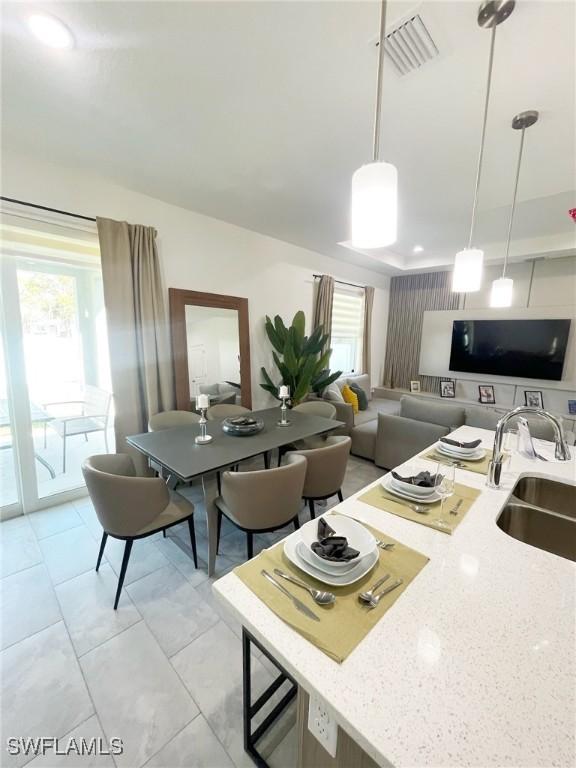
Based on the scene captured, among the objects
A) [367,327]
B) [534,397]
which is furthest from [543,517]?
[367,327]

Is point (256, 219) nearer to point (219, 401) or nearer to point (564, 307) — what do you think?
point (219, 401)

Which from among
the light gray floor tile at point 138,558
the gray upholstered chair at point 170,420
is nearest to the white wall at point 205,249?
the gray upholstered chair at point 170,420

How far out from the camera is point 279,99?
5.16 ft

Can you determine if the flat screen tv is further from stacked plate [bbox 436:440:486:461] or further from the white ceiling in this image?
stacked plate [bbox 436:440:486:461]

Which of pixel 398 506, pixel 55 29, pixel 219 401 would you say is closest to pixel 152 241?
pixel 55 29

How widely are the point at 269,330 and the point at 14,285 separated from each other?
2.34m

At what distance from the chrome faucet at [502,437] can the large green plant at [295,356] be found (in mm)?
2456

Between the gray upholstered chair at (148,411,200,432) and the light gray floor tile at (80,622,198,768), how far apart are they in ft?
4.65

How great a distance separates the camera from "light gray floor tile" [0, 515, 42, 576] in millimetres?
1941

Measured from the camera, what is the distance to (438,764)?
18.0 inches

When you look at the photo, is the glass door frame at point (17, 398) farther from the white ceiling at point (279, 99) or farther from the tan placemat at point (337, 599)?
the tan placemat at point (337, 599)

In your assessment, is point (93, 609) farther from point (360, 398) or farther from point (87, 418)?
point (360, 398)

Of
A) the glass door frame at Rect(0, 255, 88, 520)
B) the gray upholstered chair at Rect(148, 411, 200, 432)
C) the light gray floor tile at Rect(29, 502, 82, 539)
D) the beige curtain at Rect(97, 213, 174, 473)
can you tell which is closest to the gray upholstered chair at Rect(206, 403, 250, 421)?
the gray upholstered chair at Rect(148, 411, 200, 432)

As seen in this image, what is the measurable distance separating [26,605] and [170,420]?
1.40m
